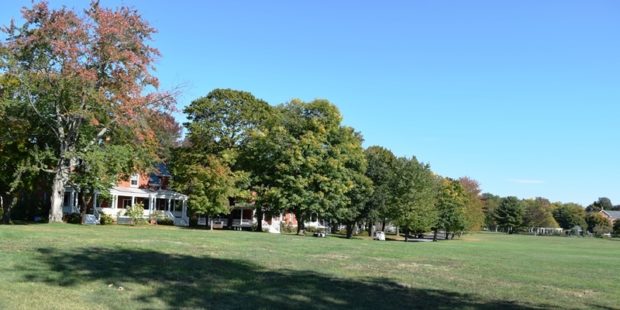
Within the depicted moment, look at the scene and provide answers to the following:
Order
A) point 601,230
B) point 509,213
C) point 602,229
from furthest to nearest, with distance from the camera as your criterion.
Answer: point 602,229 < point 601,230 < point 509,213

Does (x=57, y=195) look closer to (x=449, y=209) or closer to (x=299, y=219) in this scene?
(x=299, y=219)

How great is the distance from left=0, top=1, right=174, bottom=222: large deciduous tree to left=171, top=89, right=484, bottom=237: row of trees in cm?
1028

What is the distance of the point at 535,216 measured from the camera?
456 feet

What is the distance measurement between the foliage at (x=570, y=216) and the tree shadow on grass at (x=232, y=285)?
163960 millimetres

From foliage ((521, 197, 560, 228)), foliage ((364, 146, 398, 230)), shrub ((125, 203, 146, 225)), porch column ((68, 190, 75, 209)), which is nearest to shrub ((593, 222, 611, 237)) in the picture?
foliage ((521, 197, 560, 228))

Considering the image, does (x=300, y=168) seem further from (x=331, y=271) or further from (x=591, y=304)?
(x=591, y=304)

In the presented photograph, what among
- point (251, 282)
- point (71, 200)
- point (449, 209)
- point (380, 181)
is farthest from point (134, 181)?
point (251, 282)

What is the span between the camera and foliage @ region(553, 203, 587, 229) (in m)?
158

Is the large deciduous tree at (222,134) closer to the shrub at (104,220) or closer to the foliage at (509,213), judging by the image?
the shrub at (104,220)

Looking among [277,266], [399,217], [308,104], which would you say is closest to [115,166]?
[308,104]

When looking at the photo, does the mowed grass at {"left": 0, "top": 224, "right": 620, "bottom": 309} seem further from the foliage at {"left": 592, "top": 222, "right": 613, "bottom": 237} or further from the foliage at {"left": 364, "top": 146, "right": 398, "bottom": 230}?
the foliage at {"left": 592, "top": 222, "right": 613, "bottom": 237}

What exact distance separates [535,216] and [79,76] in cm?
12756

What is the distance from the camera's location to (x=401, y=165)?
2242 inches

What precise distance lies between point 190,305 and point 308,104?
42.0m
